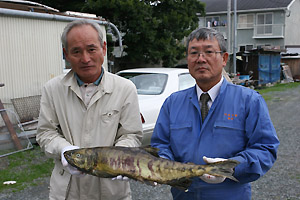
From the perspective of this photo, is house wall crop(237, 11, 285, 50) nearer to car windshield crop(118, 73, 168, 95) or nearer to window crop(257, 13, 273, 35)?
window crop(257, 13, 273, 35)

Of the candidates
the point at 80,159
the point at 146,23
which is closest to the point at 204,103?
the point at 80,159

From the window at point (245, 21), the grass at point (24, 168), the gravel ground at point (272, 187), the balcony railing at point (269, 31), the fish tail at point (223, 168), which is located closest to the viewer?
the fish tail at point (223, 168)

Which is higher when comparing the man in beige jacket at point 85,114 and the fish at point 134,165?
the man in beige jacket at point 85,114

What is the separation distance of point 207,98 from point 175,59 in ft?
54.8

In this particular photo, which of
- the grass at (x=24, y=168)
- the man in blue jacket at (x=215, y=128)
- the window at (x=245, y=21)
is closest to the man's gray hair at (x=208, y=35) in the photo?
the man in blue jacket at (x=215, y=128)

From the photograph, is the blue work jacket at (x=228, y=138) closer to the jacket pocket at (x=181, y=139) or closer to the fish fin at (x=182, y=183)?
the jacket pocket at (x=181, y=139)

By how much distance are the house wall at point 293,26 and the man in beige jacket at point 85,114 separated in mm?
39095

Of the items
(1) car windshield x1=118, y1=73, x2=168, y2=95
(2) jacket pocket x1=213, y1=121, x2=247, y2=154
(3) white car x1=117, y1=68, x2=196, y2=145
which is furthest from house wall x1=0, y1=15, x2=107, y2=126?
(2) jacket pocket x1=213, y1=121, x2=247, y2=154

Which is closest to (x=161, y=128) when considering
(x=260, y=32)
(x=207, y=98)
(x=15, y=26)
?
(x=207, y=98)

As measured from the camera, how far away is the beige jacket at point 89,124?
2.54 metres

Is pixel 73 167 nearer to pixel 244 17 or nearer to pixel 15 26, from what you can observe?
pixel 15 26

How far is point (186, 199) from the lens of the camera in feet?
8.37

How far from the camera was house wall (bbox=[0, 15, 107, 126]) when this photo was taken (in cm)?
916

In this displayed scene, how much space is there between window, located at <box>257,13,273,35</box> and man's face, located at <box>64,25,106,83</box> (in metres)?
38.9
